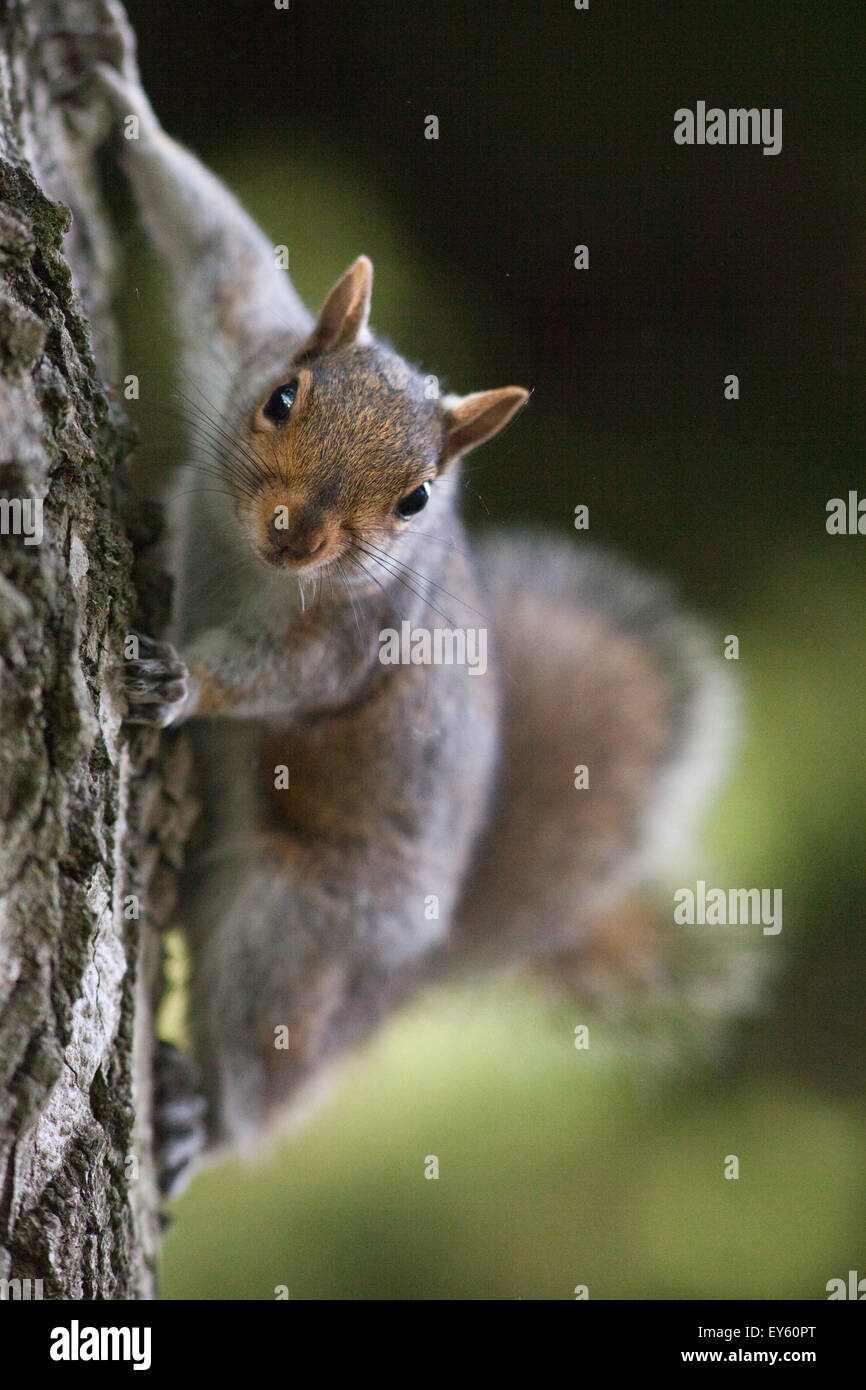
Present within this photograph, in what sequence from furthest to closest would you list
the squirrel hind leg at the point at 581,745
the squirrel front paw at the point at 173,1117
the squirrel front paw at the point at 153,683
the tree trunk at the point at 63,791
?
the squirrel hind leg at the point at 581,745, the squirrel front paw at the point at 173,1117, the squirrel front paw at the point at 153,683, the tree trunk at the point at 63,791

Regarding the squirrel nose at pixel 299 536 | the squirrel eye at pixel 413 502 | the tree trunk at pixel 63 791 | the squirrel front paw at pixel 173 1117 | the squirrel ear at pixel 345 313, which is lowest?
the squirrel front paw at pixel 173 1117

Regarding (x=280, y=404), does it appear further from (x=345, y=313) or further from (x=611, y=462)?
(x=611, y=462)

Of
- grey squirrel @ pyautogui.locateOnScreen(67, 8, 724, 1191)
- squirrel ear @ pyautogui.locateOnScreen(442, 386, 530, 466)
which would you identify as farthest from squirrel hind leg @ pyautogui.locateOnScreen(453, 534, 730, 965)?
squirrel ear @ pyautogui.locateOnScreen(442, 386, 530, 466)

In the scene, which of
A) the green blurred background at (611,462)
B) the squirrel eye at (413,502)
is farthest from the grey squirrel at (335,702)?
the green blurred background at (611,462)

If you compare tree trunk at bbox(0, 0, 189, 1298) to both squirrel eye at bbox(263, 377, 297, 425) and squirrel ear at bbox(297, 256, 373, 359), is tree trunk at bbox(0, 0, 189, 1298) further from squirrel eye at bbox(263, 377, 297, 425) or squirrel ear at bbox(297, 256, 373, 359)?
squirrel ear at bbox(297, 256, 373, 359)

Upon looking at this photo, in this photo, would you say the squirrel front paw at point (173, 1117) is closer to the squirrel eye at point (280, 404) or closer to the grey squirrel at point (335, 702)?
the grey squirrel at point (335, 702)

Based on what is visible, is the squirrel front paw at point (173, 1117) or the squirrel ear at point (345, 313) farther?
the squirrel front paw at point (173, 1117)

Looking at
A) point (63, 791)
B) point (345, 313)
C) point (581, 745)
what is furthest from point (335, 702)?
point (581, 745)
